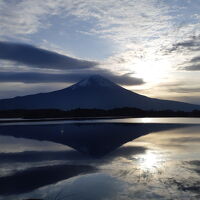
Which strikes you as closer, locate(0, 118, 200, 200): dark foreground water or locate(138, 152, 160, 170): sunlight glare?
locate(0, 118, 200, 200): dark foreground water

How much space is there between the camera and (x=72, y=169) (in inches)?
598

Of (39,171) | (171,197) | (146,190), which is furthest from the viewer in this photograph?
(39,171)

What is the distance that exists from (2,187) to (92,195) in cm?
399

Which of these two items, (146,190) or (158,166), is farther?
(158,166)

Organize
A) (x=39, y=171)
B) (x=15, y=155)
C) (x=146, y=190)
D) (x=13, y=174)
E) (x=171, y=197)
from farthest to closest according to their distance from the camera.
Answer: (x=15, y=155) < (x=39, y=171) < (x=13, y=174) < (x=146, y=190) < (x=171, y=197)

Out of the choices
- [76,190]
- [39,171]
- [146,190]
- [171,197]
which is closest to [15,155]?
[39,171]

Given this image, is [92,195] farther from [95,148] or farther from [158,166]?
[95,148]

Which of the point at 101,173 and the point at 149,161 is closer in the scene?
the point at 101,173

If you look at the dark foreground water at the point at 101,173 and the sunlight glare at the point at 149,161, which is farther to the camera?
the sunlight glare at the point at 149,161

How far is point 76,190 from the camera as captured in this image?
11297 millimetres

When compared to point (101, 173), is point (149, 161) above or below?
above

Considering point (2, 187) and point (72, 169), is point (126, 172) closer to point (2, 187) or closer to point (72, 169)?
point (72, 169)

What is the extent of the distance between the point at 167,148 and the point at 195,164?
6.86 metres

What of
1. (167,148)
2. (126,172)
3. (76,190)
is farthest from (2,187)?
(167,148)
